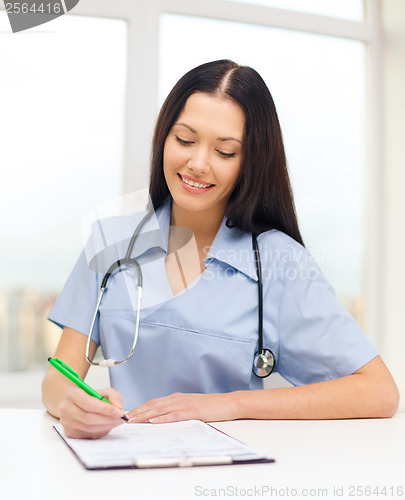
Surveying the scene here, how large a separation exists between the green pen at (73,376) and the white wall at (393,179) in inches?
71.5

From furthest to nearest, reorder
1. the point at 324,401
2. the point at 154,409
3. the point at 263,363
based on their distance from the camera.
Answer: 1. the point at 263,363
2. the point at 324,401
3. the point at 154,409

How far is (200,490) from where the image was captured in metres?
0.56

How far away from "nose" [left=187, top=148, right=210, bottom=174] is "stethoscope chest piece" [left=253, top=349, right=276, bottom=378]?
41 cm

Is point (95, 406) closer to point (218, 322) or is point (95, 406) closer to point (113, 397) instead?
point (113, 397)

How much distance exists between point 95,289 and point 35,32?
48.9 inches

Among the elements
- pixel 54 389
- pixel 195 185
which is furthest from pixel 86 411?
pixel 195 185

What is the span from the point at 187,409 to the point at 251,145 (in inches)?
23.6

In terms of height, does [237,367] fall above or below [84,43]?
below

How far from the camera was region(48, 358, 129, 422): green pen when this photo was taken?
726 millimetres

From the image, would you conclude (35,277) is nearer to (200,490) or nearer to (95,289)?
(95,289)

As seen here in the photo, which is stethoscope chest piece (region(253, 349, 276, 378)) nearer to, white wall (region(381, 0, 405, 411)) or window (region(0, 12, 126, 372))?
window (region(0, 12, 126, 372))

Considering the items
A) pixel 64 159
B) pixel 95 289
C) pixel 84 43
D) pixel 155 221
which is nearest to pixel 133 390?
pixel 95 289

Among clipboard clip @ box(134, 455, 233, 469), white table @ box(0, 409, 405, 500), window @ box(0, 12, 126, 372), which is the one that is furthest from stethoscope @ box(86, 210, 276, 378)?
window @ box(0, 12, 126, 372)

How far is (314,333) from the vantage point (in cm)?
119
